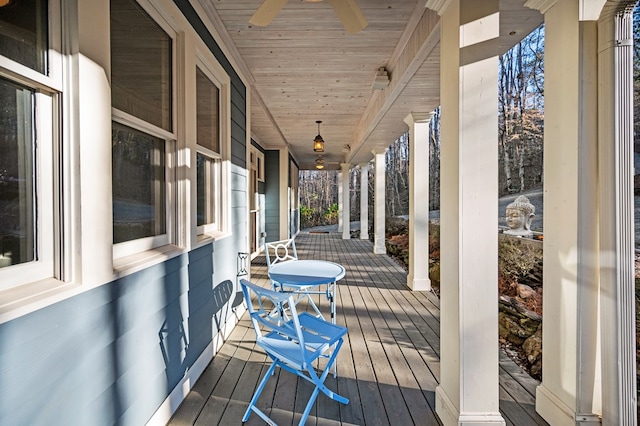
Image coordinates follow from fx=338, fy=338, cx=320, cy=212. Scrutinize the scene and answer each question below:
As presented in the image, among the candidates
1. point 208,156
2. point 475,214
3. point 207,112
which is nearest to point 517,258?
point 475,214

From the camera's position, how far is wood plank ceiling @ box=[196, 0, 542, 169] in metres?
2.40

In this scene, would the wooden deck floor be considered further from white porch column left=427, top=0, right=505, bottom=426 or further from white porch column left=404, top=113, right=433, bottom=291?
white porch column left=404, top=113, right=433, bottom=291

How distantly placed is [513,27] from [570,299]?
6.02 feet

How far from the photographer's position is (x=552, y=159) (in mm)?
1834

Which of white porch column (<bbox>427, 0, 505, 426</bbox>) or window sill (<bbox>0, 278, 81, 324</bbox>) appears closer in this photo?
window sill (<bbox>0, 278, 81, 324</bbox>)

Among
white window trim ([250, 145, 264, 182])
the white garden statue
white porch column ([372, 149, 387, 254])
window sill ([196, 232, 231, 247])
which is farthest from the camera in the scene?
white porch column ([372, 149, 387, 254])

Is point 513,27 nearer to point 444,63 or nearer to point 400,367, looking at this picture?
point 444,63

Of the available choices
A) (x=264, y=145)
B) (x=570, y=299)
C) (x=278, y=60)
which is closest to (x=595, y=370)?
(x=570, y=299)

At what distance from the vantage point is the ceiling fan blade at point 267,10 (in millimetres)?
1868

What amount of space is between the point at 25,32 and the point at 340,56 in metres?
2.62

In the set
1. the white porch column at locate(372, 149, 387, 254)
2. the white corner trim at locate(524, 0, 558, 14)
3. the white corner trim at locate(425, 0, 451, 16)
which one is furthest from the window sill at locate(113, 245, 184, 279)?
the white porch column at locate(372, 149, 387, 254)

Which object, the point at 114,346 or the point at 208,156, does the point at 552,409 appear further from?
the point at 208,156

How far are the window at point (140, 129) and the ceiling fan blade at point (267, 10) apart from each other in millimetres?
542

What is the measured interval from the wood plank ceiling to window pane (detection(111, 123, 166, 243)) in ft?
4.00
